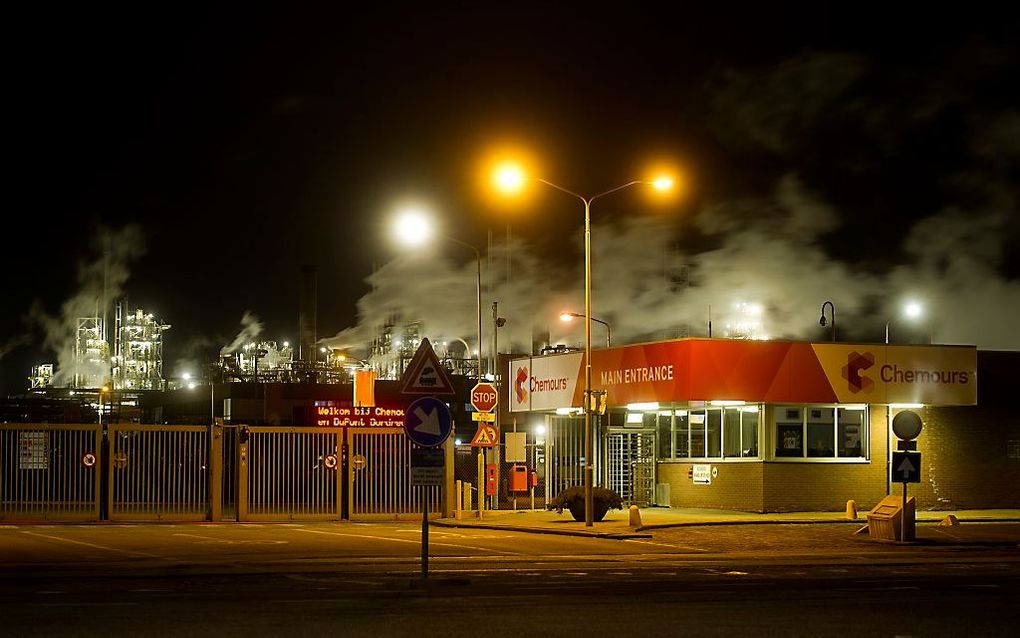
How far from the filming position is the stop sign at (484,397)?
33625 mm

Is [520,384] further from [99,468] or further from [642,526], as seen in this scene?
[99,468]

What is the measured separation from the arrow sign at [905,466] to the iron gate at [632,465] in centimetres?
1564

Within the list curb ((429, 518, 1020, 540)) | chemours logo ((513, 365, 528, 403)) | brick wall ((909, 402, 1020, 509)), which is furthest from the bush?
chemours logo ((513, 365, 528, 403))

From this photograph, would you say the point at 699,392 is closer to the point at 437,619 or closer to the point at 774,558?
the point at 774,558

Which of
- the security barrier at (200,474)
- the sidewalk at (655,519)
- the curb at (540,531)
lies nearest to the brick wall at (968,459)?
the sidewalk at (655,519)

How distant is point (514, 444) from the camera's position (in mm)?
37000

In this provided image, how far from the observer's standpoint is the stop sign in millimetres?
33625

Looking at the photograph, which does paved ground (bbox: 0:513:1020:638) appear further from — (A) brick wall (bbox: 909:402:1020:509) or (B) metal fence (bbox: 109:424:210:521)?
(A) brick wall (bbox: 909:402:1020:509)

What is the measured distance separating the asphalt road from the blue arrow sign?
1.89 metres

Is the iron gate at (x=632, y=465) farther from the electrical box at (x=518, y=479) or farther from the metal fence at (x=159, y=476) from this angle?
the metal fence at (x=159, y=476)

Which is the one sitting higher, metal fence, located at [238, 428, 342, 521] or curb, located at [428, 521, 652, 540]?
metal fence, located at [238, 428, 342, 521]

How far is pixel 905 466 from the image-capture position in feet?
86.3

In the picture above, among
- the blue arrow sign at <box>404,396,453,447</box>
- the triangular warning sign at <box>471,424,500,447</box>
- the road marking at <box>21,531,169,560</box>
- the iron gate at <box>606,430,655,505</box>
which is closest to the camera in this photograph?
the blue arrow sign at <box>404,396,453,447</box>

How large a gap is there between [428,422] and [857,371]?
2300 centimetres
